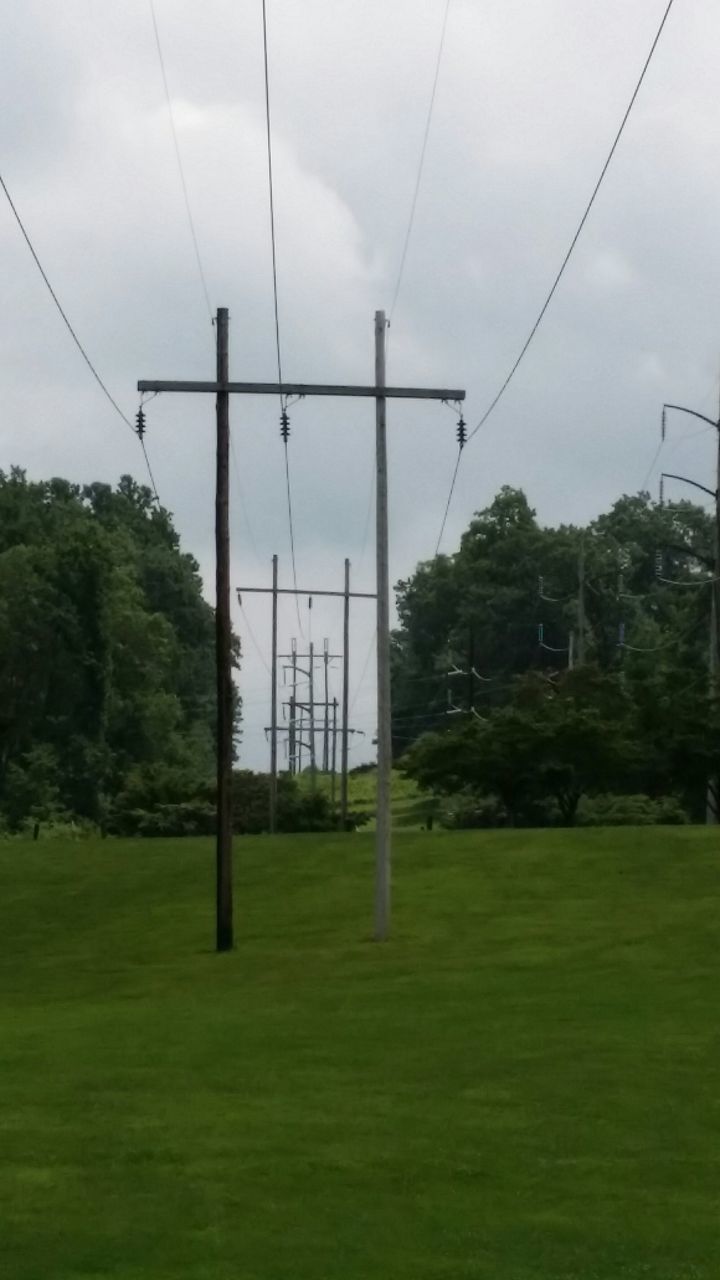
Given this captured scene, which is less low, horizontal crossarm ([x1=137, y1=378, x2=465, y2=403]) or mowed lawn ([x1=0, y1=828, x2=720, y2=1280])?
horizontal crossarm ([x1=137, y1=378, x2=465, y2=403])

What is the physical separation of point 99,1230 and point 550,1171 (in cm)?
307

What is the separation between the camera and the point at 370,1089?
675 inches

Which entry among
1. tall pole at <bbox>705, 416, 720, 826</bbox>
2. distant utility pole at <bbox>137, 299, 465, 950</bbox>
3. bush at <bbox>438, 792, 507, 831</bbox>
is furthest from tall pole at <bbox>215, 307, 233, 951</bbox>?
bush at <bbox>438, 792, 507, 831</bbox>

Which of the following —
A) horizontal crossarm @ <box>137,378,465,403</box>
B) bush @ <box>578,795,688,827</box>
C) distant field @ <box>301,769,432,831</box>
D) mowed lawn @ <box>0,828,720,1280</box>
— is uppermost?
horizontal crossarm @ <box>137,378,465,403</box>

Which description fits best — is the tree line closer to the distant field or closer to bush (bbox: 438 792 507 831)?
the distant field

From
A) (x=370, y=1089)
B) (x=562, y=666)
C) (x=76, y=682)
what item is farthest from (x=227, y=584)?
(x=562, y=666)

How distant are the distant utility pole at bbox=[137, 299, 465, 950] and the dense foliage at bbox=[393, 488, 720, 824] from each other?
20.1 meters

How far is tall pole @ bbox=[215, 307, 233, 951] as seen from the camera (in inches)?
1369

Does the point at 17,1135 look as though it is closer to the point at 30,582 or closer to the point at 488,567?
the point at 30,582

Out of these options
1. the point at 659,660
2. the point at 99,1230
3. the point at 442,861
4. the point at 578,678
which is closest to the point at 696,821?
the point at 578,678

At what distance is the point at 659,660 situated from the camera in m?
102

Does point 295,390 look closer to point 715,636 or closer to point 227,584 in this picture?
point 227,584

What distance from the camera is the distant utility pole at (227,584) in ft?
114

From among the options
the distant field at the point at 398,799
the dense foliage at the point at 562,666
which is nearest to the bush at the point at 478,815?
the dense foliage at the point at 562,666
